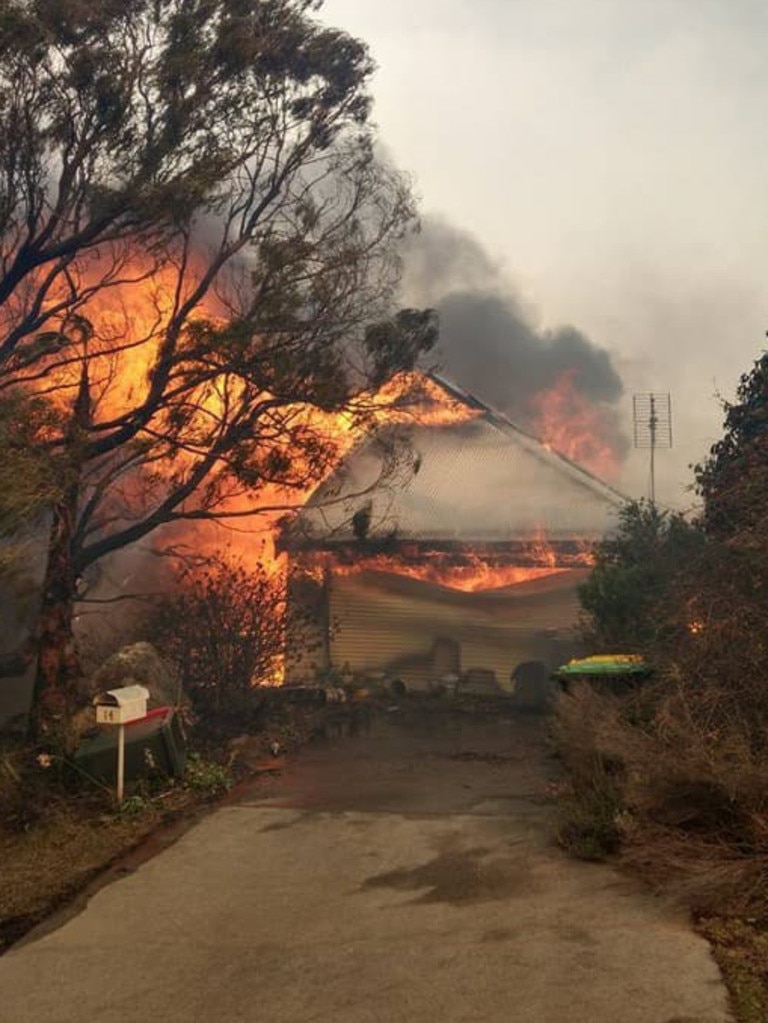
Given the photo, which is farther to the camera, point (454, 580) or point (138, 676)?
point (454, 580)

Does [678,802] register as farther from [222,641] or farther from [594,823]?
[222,641]

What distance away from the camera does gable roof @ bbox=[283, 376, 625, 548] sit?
742 inches

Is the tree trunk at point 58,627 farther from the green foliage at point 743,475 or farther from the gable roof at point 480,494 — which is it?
the green foliage at point 743,475

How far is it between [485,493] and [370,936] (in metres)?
15.5

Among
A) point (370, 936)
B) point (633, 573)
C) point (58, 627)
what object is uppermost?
point (633, 573)

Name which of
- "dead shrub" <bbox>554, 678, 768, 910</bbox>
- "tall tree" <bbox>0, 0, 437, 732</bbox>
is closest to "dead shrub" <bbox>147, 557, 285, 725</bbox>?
"tall tree" <bbox>0, 0, 437, 732</bbox>

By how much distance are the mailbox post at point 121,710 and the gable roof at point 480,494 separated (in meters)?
8.83

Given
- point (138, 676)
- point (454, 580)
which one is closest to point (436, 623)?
point (454, 580)

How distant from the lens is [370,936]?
16.5 feet

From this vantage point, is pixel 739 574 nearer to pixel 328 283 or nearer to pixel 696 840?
pixel 696 840

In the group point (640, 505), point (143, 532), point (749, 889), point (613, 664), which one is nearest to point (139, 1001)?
point (749, 889)

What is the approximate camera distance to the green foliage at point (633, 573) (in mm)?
12070

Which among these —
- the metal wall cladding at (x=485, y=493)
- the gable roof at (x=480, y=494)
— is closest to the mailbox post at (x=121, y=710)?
the gable roof at (x=480, y=494)

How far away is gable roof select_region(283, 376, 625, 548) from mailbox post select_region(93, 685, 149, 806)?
8.83m
